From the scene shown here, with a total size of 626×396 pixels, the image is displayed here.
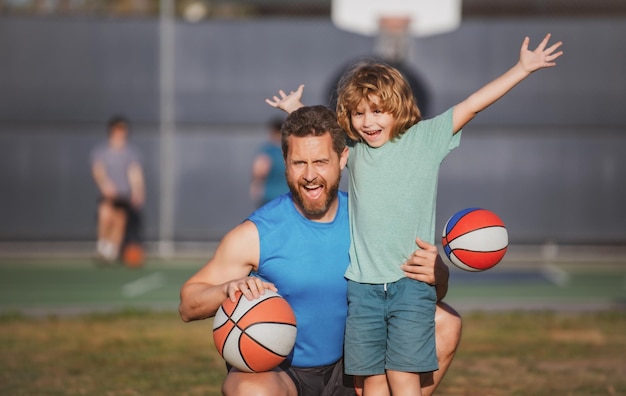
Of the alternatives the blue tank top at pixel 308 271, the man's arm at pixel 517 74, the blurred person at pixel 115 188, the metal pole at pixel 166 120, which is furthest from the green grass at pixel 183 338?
the metal pole at pixel 166 120

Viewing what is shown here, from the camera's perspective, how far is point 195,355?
386 inches

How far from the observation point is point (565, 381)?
8.52 meters

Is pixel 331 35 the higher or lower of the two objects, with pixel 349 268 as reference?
higher

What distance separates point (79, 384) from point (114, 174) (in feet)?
31.9

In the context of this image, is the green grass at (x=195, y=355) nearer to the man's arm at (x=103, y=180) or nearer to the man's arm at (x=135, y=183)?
the man's arm at (x=135, y=183)

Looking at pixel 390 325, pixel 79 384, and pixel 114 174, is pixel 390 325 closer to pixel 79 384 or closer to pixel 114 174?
pixel 79 384

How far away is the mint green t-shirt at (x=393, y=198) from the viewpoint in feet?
19.0

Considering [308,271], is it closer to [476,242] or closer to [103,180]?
[476,242]

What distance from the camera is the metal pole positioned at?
66.1 feet

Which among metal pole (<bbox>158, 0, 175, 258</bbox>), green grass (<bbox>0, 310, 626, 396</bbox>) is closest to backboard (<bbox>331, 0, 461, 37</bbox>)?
metal pole (<bbox>158, 0, 175, 258</bbox>)

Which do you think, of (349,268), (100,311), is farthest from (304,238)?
(100,311)

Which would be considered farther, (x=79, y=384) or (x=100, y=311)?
(x=100, y=311)

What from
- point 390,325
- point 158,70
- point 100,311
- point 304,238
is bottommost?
point 100,311

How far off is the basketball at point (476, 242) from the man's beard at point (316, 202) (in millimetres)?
733
